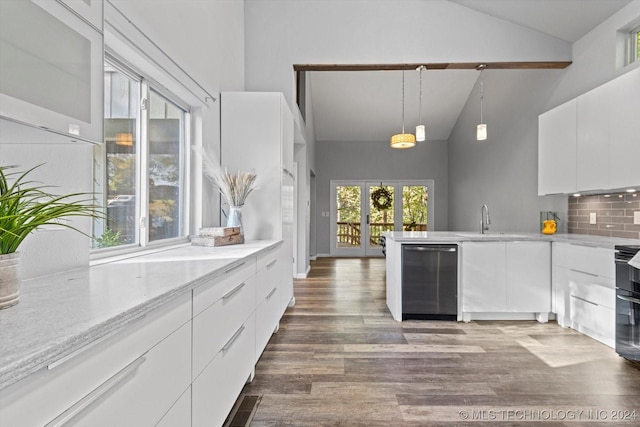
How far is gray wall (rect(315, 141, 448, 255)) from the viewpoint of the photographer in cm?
916

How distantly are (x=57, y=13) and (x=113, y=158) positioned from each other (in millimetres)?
1105

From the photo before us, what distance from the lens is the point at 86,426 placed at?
759mm

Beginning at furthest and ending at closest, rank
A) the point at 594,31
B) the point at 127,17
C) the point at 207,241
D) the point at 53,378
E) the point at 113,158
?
the point at 594,31 < the point at 207,241 < the point at 113,158 < the point at 127,17 < the point at 53,378

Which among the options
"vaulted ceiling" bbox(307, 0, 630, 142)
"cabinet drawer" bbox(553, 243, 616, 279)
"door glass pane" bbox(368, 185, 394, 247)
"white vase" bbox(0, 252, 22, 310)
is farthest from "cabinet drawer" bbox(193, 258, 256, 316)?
"door glass pane" bbox(368, 185, 394, 247)

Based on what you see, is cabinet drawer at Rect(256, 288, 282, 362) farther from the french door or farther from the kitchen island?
the french door

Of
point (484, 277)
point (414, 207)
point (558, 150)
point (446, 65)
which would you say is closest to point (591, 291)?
point (484, 277)

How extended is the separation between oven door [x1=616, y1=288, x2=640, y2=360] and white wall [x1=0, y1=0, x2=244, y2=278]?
3.22 metres

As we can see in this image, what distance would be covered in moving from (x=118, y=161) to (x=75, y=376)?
65.2 inches

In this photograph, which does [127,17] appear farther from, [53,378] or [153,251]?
[53,378]

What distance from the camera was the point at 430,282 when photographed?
3625 millimetres

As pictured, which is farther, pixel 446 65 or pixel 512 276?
pixel 446 65

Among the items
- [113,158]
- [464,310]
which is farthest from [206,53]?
[464,310]

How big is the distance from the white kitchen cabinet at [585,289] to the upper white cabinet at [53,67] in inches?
136

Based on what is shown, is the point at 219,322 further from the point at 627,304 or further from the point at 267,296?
the point at 627,304
